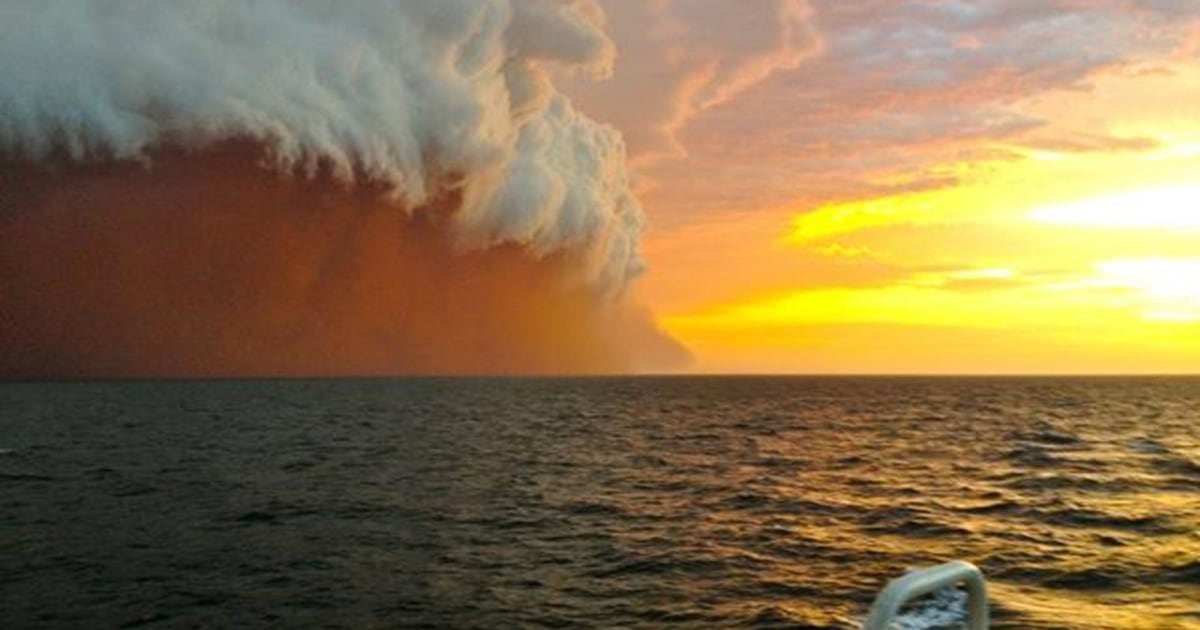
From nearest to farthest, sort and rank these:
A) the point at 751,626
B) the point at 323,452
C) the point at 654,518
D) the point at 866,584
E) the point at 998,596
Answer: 1. the point at 751,626
2. the point at 998,596
3. the point at 866,584
4. the point at 654,518
5. the point at 323,452

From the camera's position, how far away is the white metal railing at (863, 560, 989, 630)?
482 centimetres

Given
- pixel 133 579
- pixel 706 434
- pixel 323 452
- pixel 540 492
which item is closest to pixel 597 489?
pixel 540 492

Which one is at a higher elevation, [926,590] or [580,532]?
[926,590]

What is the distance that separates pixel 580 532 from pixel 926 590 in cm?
2414

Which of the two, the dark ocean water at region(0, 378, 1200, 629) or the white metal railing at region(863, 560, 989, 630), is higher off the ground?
the white metal railing at region(863, 560, 989, 630)

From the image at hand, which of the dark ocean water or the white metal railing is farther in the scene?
the dark ocean water

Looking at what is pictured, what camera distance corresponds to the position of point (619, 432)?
7656 cm

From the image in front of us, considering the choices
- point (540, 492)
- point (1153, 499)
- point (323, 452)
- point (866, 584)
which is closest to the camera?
point (866, 584)

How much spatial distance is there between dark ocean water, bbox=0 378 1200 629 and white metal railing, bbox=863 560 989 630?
1289cm

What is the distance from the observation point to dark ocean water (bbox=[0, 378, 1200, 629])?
19.4m

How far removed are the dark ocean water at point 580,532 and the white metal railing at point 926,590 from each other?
12894mm

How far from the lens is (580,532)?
28531mm

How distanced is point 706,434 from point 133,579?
183ft

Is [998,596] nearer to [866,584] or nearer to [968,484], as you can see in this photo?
[866,584]
